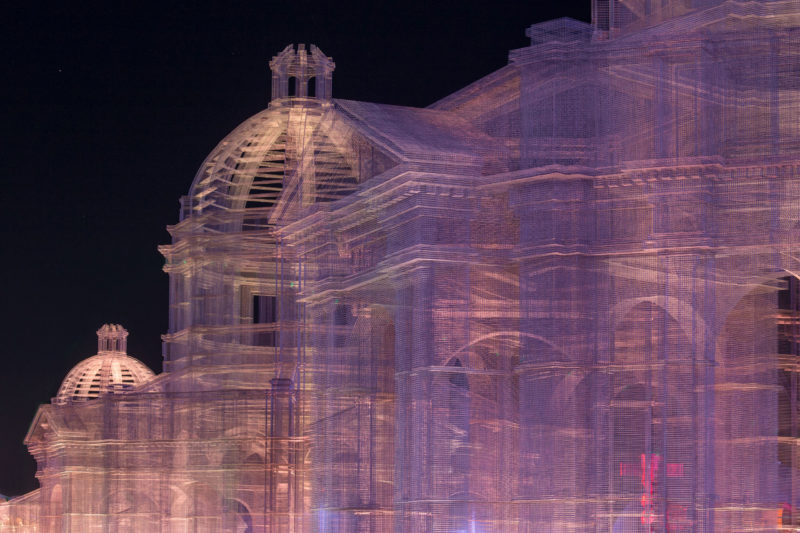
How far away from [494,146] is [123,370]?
2880 centimetres

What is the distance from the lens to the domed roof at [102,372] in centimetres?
6206

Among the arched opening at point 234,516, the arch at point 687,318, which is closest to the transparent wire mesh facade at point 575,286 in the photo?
the arch at point 687,318

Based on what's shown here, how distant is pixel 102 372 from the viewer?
6225 centimetres

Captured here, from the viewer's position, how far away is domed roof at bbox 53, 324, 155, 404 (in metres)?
62.1

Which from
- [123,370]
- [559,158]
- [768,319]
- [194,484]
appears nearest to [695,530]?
[768,319]

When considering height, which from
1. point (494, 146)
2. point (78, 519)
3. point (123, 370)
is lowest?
point (78, 519)

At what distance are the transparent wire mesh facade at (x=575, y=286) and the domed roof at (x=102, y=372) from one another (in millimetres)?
21982

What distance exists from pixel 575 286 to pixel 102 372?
3093cm

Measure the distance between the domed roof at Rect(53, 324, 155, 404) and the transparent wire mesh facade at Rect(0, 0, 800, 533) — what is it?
2198 cm

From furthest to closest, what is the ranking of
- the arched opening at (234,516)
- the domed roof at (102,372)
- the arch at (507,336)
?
the domed roof at (102,372) → the arched opening at (234,516) → the arch at (507,336)

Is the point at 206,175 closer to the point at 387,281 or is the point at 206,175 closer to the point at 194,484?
the point at 194,484

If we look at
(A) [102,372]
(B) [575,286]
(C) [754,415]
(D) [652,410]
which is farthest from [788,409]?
(A) [102,372]

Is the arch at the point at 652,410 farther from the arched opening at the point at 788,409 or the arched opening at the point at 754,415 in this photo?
the arched opening at the point at 788,409

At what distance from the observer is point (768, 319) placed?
3566 cm
